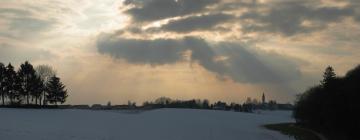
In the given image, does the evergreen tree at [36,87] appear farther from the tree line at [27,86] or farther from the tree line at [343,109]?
the tree line at [343,109]

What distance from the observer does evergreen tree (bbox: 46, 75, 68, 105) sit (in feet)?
388

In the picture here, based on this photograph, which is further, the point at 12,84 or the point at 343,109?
the point at 12,84

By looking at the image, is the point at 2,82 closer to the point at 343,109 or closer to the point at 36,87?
the point at 36,87

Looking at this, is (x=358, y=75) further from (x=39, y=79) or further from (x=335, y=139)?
(x=39, y=79)

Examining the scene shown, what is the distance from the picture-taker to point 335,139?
56969 millimetres

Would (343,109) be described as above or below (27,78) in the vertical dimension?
below

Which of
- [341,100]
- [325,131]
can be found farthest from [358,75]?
[325,131]

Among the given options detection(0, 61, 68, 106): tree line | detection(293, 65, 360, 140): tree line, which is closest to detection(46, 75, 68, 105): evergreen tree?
detection(0, 61, 68, 106): tree line

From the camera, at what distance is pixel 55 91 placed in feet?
388

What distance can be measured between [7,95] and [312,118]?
69498 millimetres

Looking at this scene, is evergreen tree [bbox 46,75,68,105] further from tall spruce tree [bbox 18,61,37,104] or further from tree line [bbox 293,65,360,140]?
tree line [bbox 293,65,360,140]

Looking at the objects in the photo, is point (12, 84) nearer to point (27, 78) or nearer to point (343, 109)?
point (27, 78)

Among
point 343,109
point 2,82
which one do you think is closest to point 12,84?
point 2,82

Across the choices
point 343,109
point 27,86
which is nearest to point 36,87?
point 27,86
